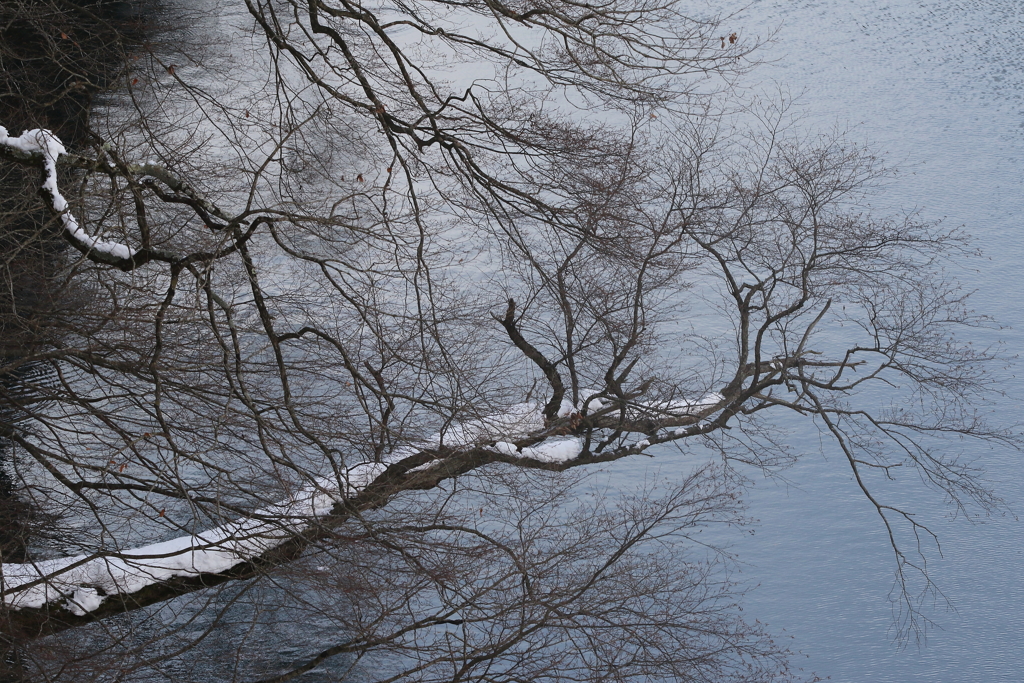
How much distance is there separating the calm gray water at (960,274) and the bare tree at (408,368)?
18.4 inches

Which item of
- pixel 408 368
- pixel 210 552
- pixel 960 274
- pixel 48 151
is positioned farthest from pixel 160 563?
pixel 960 274

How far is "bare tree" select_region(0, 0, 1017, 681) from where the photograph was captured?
4.45 metres

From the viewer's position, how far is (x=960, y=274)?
41.4 ft

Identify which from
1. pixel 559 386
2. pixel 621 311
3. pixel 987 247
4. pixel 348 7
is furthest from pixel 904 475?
pixel 348 7

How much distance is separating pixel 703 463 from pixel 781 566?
151 centimetres

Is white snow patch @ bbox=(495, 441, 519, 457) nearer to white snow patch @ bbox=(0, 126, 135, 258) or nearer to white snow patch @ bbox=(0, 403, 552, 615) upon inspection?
white snow patch @ bbox=(0, 403, 552, 615)

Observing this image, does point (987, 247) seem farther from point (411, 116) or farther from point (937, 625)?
point (411, 116)

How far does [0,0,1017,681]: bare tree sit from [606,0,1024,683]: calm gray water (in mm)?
468

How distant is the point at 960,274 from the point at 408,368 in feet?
28.2

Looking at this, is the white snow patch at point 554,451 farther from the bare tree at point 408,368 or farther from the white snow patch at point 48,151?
the white snow patch at point 48,151

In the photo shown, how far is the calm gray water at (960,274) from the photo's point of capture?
927cm

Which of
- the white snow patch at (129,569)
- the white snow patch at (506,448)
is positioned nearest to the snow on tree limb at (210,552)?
the white snow patch at (129,569)

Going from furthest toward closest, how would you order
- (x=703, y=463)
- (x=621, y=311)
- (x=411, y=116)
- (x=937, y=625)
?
(x=703, y=463) → (x=937, y=625) → (x=621, y=311) → (x=411, y=116)

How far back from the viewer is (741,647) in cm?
737
